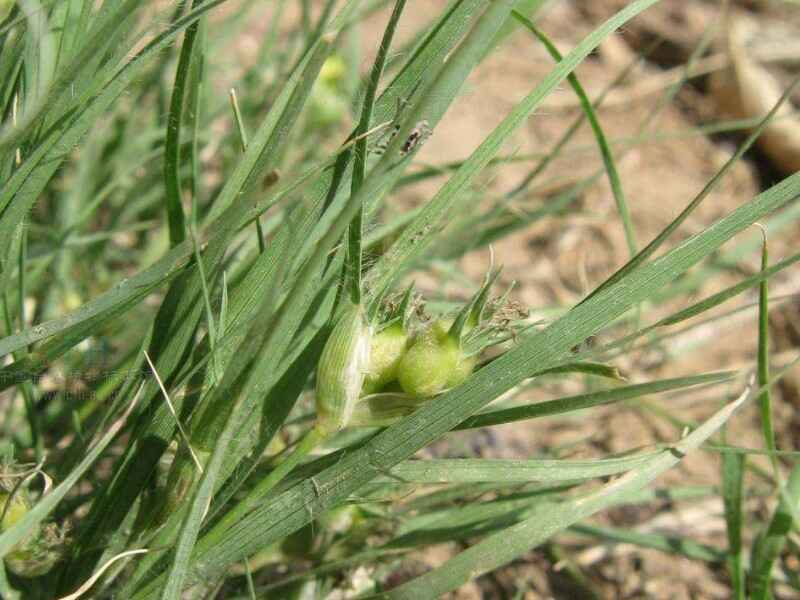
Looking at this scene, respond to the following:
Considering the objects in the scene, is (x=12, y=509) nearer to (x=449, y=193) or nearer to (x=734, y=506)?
(x=449, y=193)

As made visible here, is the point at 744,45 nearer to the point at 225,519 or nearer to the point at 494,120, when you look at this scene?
the point at 494,120

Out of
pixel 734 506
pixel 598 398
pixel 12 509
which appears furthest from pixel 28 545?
pixel 734 506

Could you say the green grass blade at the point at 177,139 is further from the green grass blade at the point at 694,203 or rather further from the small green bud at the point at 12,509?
the green grass blade at the point at 694,203

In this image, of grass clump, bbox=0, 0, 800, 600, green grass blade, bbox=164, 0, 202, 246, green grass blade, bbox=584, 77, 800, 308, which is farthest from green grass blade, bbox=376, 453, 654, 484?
green grass blade, bbox=164, 0, 202, 246

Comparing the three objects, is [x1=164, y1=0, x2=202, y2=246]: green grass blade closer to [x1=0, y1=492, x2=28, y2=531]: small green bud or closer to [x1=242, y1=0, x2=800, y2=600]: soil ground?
[x1=0, y1=492, x2=28, y2=531]: small green bud

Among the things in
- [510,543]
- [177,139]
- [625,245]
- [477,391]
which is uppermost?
[625,245]

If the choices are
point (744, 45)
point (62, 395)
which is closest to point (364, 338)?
point (62, 395)

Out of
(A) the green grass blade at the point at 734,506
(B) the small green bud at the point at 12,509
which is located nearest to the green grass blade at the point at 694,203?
(A) the green grass blade at the point at 734,506
